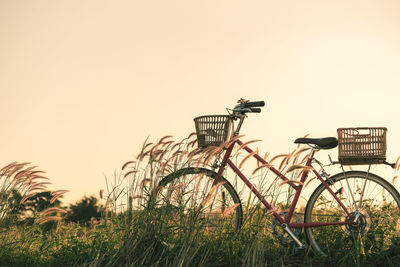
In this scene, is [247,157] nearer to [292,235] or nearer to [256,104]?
[256,104]

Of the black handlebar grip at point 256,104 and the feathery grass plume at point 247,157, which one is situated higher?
the black handlebar grip at point 256,104

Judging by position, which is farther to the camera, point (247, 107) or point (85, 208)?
point (85, 208)

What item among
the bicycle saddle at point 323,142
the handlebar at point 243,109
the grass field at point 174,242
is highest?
the handlebar at point 243,109

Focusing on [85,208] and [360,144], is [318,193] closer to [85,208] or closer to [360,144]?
[360,144]

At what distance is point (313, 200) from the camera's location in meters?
5.06

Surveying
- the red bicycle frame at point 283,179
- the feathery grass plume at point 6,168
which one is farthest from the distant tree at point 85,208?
the red bicycle frame at point 283,179

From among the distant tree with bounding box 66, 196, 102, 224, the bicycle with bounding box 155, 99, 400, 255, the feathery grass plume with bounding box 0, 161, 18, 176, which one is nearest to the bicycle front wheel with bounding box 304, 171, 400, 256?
the bicycle with bounding box 155, 99, 400, 255

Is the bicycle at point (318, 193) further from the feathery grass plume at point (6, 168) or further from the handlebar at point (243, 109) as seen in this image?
the feathery grass plume at point (6, 168)

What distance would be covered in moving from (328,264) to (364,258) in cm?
44

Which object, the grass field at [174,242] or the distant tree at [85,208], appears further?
the distant tree at [85,208]

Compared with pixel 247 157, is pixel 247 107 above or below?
above

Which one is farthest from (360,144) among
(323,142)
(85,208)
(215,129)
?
(85,208)

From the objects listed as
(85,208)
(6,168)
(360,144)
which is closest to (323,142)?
(360,144)

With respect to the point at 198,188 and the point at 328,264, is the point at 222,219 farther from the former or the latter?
the point at 328,264
